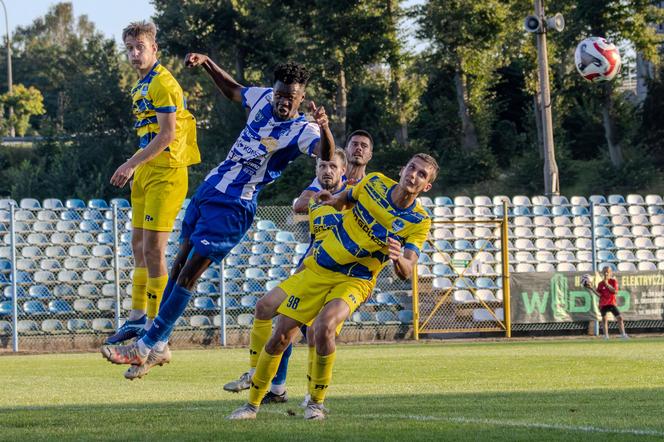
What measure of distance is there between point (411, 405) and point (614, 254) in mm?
17656

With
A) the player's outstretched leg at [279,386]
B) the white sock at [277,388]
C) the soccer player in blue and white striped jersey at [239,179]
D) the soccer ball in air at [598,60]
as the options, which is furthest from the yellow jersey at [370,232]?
the soccer ball in air at [598,60]

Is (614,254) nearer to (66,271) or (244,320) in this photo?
(244,320)

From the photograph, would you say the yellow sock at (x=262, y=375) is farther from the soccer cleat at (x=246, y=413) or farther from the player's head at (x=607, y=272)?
the player's head at (x=607, y=272)

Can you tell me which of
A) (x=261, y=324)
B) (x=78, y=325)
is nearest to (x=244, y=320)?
(x=78, y=325)

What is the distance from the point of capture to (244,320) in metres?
23.7

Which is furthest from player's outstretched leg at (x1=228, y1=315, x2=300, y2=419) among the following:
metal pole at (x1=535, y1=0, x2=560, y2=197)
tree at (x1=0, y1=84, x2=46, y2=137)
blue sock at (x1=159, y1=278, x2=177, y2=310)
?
tree at (x1=0, y1=84, x2=46, y2=137)

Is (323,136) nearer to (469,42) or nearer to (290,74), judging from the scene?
(290,74)

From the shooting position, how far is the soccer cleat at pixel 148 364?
8.93m

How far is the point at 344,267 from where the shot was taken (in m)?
8.86

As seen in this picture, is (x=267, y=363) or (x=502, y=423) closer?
(x=502, y=423)

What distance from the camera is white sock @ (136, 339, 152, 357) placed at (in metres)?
8.98

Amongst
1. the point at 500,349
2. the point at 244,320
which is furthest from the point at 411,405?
the point at 244,320

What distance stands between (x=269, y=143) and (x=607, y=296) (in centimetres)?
1605

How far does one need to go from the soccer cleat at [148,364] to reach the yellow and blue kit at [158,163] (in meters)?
1.05
